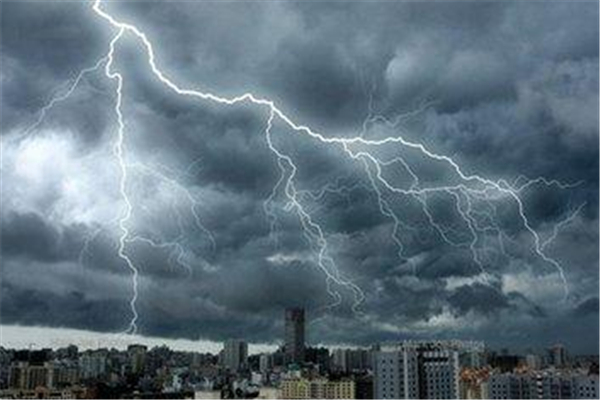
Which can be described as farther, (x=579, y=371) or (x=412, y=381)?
(x=412, y=381)

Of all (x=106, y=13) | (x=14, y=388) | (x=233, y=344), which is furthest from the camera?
(x=233, y=344)

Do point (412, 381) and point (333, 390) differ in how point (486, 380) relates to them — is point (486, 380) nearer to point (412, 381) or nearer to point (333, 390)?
point (412, 381)

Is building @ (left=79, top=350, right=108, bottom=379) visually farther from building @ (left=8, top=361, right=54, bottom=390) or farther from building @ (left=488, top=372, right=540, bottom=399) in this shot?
building @ (left=488, top=372, right=540, bottom=399)

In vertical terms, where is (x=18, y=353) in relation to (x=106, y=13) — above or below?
below

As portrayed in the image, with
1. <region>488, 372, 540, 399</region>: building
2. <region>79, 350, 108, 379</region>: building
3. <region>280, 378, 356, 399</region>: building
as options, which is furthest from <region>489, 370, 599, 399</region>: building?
<region>79, 350, 108, 379</region>: building

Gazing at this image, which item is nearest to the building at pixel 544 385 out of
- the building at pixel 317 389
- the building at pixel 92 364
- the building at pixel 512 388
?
the building at pixel 512 388

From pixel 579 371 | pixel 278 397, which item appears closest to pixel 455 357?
pixel 579 371
